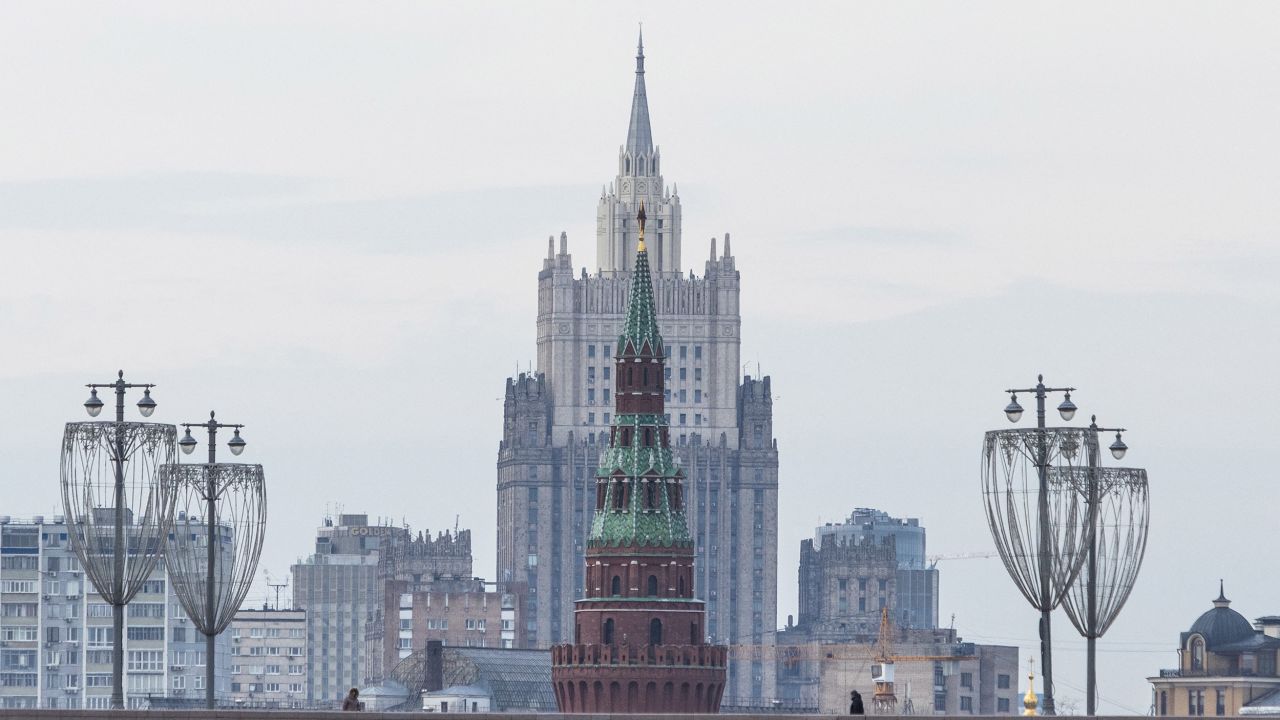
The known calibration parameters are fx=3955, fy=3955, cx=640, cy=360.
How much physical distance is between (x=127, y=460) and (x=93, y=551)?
316 centimetres

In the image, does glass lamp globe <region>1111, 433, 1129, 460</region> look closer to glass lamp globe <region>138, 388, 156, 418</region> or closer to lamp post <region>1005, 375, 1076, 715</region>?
lamp post <region>1005, 375, 1076, 715</region>

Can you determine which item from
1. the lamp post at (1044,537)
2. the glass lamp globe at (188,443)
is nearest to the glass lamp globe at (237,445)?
the glass lamp globe at (188,443)

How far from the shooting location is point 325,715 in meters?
112

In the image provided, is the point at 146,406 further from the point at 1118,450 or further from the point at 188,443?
the point at 1118,450

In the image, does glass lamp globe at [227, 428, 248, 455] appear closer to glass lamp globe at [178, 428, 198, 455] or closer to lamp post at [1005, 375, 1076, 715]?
glass lamp globe at [178, 428, 198, 455]

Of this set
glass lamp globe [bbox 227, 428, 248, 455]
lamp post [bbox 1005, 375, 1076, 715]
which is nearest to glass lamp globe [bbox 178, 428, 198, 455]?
glass lamp globe [bbox 227, 428, 248, 455]

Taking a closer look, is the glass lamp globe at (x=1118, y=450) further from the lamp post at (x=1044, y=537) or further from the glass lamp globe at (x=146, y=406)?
the glass lamp globe at (x=146, y=406)

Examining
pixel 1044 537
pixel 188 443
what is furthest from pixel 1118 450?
pixel 188 443

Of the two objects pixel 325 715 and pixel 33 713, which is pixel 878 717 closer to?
pixel 325 715

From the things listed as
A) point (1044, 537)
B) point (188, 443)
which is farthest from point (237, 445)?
point (1044, 537)

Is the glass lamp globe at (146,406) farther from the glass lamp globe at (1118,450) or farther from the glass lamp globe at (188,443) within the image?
the glass lamp globe at (1118,450)

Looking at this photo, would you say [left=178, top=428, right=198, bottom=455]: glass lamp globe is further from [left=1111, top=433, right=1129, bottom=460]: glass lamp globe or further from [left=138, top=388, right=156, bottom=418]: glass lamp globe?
[left=1111, top=433, right=1129, bottom=460]: glass lamp globe

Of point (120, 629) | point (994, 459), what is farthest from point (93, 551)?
point (994, 459)

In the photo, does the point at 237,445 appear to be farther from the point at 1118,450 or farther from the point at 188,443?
the point at 1118,450
